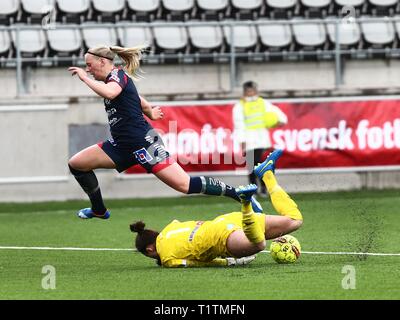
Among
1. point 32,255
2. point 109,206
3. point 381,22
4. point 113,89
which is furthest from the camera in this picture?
point 381,22

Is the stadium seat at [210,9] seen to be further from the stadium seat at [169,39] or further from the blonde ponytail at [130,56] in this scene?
the blonde ponytail at [130,56]

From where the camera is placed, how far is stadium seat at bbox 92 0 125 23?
23.0m

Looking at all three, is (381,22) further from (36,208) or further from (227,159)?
(36,208)

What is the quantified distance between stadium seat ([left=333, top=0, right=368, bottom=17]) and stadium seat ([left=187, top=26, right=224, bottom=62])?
2827 millimetres

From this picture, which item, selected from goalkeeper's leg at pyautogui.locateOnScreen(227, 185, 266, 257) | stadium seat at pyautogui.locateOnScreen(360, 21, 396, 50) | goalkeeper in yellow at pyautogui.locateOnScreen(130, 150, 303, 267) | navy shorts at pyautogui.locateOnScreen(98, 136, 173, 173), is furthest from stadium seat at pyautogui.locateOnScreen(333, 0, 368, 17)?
goalkeeper's leg at pyautogui.locateOnScreen(227, 185, 266, 257)

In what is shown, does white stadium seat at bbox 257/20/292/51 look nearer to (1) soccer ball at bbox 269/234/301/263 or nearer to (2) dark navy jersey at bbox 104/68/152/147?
(2) dark navy jersey at bbox 104/68/152/147

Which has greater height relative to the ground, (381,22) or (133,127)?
(381,22)

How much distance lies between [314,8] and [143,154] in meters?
12.5

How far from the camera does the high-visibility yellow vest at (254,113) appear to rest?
19797 mm

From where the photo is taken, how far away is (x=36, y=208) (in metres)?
19.2
